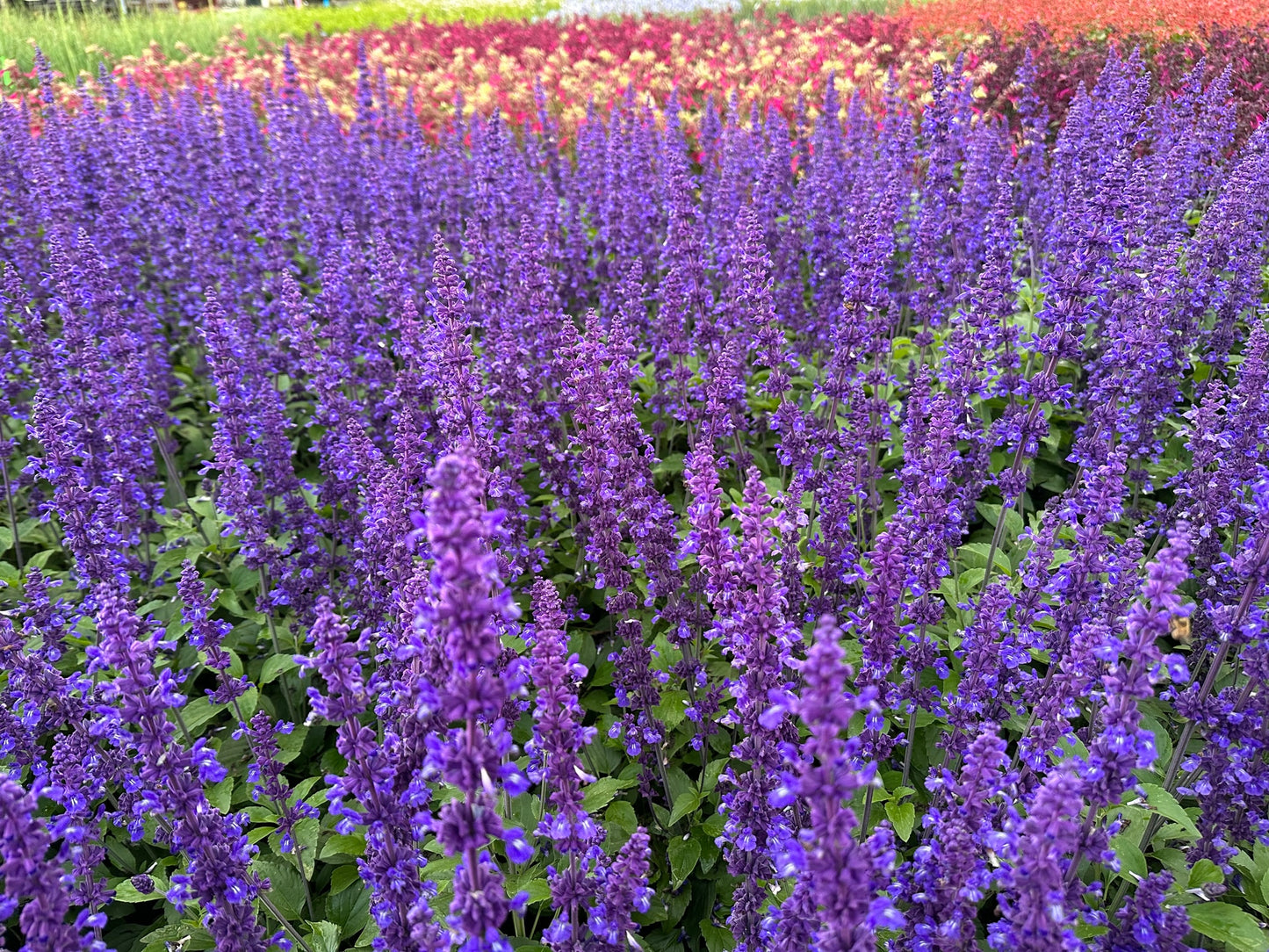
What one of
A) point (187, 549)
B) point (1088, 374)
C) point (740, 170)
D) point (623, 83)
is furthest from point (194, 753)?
point (623, 83)

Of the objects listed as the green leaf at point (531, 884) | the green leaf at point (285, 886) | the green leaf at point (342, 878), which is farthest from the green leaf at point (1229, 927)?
the green leaf at point (285, 886)

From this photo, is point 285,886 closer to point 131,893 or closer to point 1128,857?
point 131,893

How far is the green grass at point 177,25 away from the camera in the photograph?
19578 millimetres

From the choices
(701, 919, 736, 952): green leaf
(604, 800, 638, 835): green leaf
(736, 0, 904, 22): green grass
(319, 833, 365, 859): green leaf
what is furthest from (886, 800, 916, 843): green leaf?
(736, 0, 904, 22): green grass

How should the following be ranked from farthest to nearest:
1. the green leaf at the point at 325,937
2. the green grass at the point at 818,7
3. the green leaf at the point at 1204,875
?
the green grass at the point at 818,7, the green leaf at the point at 325,937, the green leaf at the point at 1204,875

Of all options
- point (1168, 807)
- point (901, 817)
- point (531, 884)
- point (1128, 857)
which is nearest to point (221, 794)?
point (531, 884)

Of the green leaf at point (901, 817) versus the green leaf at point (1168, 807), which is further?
the green leaf at point (901, 817)

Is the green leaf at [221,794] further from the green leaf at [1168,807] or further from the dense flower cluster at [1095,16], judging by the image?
the dense flower cluster at [1095,16]

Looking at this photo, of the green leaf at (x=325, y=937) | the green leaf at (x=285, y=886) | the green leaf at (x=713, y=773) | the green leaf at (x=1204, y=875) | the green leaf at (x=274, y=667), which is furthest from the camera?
the green leaf at (x=274, y=667)

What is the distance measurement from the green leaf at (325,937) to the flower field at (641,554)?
4cm

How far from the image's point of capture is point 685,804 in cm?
456

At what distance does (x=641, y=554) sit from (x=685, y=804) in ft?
4.52

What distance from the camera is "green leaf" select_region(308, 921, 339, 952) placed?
3.99m

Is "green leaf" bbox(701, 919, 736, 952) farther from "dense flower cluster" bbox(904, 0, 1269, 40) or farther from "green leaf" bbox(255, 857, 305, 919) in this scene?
"dense flower cluster" bbox(904, 0, 1269, 40)
